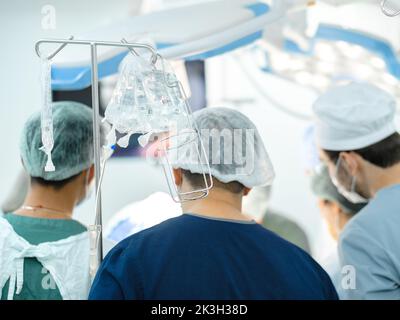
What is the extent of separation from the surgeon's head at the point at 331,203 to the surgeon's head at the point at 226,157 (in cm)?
82

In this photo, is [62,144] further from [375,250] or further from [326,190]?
[326,190]

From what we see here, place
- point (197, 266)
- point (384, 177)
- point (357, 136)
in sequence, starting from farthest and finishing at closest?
point (357, 136) < point (384, 177) < point (197, 266)

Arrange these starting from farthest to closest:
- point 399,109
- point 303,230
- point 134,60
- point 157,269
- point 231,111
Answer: point 303,230 → point 399,109 → point 231,111 → point 134,60 → point 157,269

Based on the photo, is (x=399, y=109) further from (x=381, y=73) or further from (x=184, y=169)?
(x=184, y=169)

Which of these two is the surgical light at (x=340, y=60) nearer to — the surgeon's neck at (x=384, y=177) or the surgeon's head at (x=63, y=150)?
the surgeon's neck at (x=384, y=177)

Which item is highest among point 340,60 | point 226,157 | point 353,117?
point 340,60

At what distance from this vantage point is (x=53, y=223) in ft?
5.44

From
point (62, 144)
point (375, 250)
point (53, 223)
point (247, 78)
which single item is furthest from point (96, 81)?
point (247, 78)

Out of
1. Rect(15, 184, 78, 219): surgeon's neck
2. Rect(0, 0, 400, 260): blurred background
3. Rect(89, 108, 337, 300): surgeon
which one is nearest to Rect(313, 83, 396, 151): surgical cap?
Rect(0, 0, 400, 260): blurred background

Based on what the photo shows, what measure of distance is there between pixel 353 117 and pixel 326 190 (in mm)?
560

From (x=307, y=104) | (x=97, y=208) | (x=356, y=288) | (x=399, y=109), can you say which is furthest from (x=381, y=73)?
(x=97, y=208)

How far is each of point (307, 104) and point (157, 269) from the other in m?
1.85

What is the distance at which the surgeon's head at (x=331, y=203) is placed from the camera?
2.38m

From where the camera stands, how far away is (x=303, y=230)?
298 centimetres
